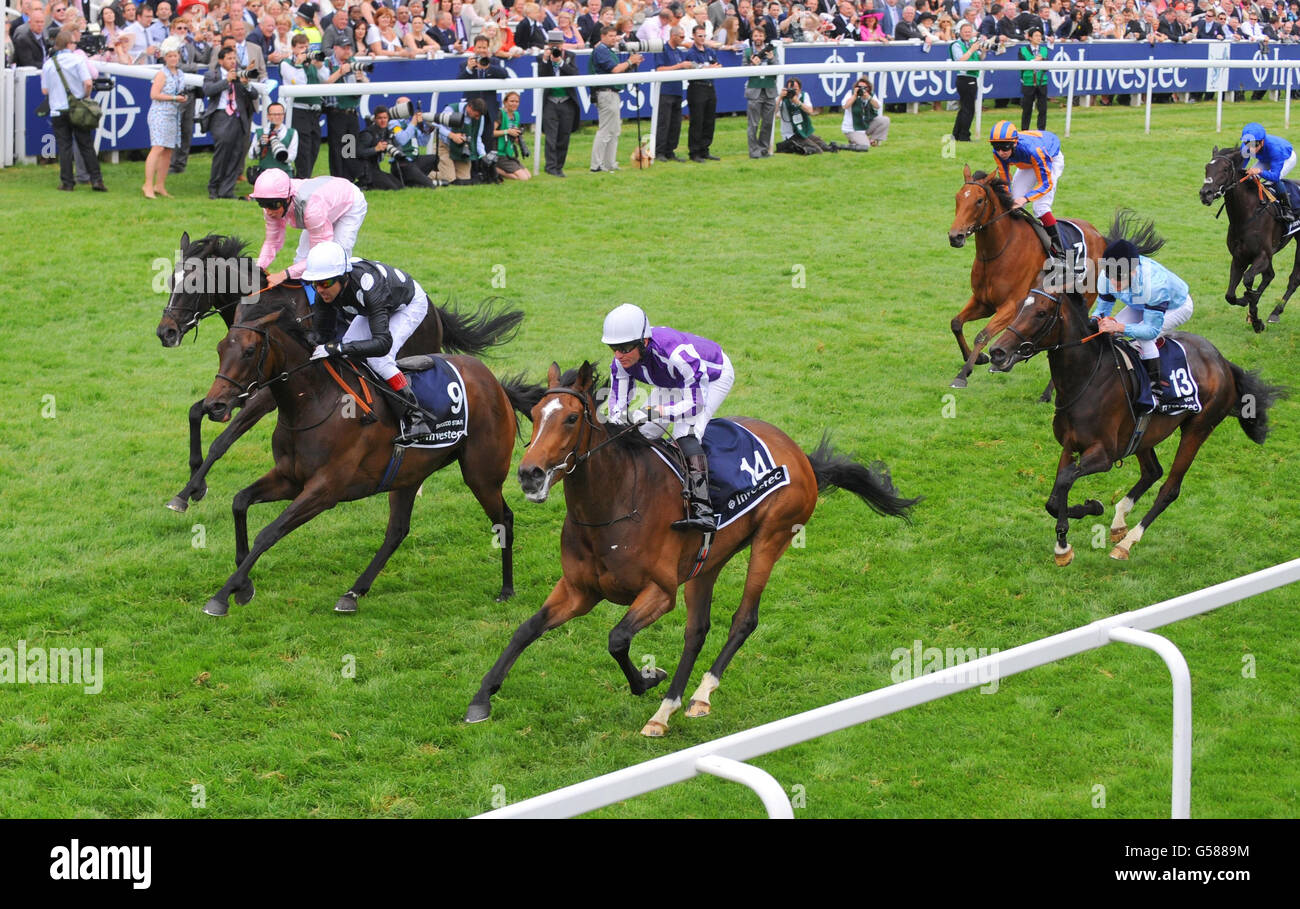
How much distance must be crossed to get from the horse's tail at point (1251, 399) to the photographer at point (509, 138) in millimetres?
9431

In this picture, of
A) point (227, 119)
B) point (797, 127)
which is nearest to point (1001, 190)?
point (227, 119)

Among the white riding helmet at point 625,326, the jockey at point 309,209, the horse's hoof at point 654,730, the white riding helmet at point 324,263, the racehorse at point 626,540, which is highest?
the jockey at point 309,209

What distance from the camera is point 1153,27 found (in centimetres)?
2731

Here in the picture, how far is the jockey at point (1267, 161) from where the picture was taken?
42.7 ft

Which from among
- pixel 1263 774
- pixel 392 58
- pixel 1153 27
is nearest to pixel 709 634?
pixel 1263 774

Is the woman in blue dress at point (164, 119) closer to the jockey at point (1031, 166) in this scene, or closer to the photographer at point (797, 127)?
the photographer at point (797, 127)

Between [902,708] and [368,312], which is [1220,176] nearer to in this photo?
[368,312]

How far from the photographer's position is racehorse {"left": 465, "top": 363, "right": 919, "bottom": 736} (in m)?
5.66

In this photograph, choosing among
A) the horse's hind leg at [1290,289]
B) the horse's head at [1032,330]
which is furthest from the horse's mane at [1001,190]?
the horse's hind leg at [1290,289]

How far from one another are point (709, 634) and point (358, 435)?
2.10 metres

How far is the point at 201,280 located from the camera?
8.29 meters

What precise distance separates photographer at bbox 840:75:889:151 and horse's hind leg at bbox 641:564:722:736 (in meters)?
14.0

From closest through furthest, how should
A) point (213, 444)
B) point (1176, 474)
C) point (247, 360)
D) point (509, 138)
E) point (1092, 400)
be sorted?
point (247, 360), point (1092, 400), point (213, 444), point (1176, 474), point (509, 138)

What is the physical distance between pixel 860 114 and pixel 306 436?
45.4ft
